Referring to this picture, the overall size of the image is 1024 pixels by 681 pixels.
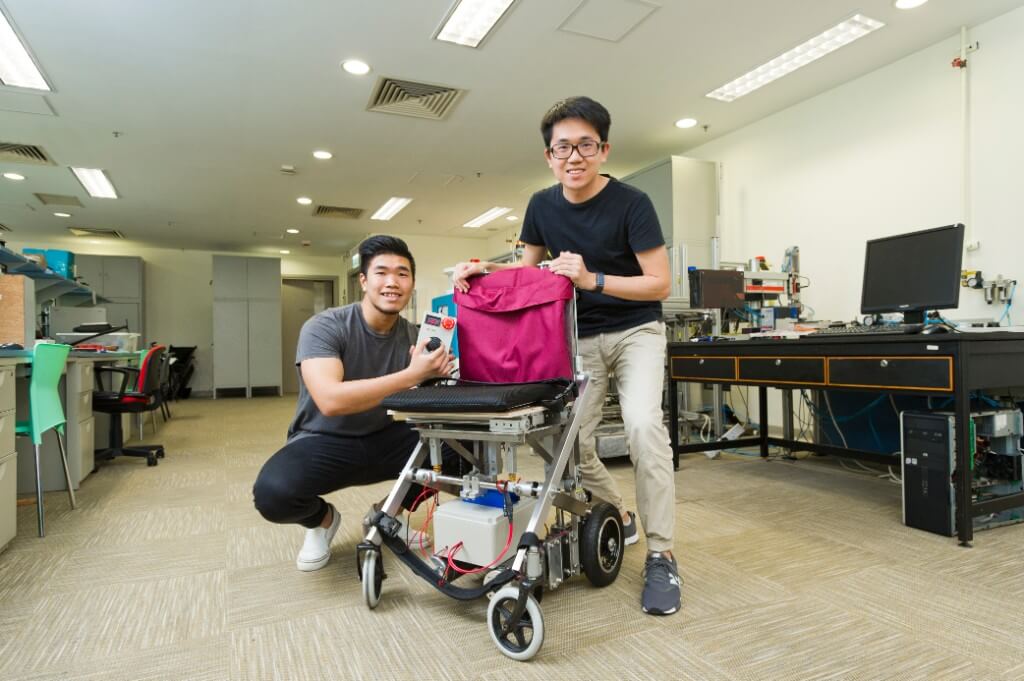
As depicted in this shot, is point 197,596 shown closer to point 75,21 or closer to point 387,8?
point 387,8

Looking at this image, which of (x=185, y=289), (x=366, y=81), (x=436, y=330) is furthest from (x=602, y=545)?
(x=185, y=289)

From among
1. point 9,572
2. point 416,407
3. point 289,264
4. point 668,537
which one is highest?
point 289,264

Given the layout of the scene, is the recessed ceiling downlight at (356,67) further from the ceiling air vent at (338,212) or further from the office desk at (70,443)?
the ceiling air vent at (338,212)

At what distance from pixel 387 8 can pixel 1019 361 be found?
3458 millimetres

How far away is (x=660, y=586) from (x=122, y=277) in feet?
36.1

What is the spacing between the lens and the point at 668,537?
157 centimetres

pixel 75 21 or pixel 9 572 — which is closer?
pixel 9 572

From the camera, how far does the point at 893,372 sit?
2.17 m

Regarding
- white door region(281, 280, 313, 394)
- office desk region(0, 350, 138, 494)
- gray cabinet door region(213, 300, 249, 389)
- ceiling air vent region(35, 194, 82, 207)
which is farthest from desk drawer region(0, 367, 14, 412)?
white door region(281, 280, 313, 394)

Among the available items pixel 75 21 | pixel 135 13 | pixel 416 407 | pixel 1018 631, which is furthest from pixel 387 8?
pixel 1018 631

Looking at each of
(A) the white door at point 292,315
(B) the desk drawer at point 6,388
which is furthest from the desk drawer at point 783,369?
(A) the white door at point 292,315

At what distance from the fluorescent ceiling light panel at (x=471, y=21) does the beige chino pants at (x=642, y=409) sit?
2.44 metres

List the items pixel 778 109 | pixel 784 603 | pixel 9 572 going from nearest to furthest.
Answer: pixel 784 603 < pixel 9 572 < pixel 778 109

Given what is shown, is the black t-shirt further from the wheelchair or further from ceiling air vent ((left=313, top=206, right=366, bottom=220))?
ceiling air vent ((left=313, top=206, right=366, bottom=220))
